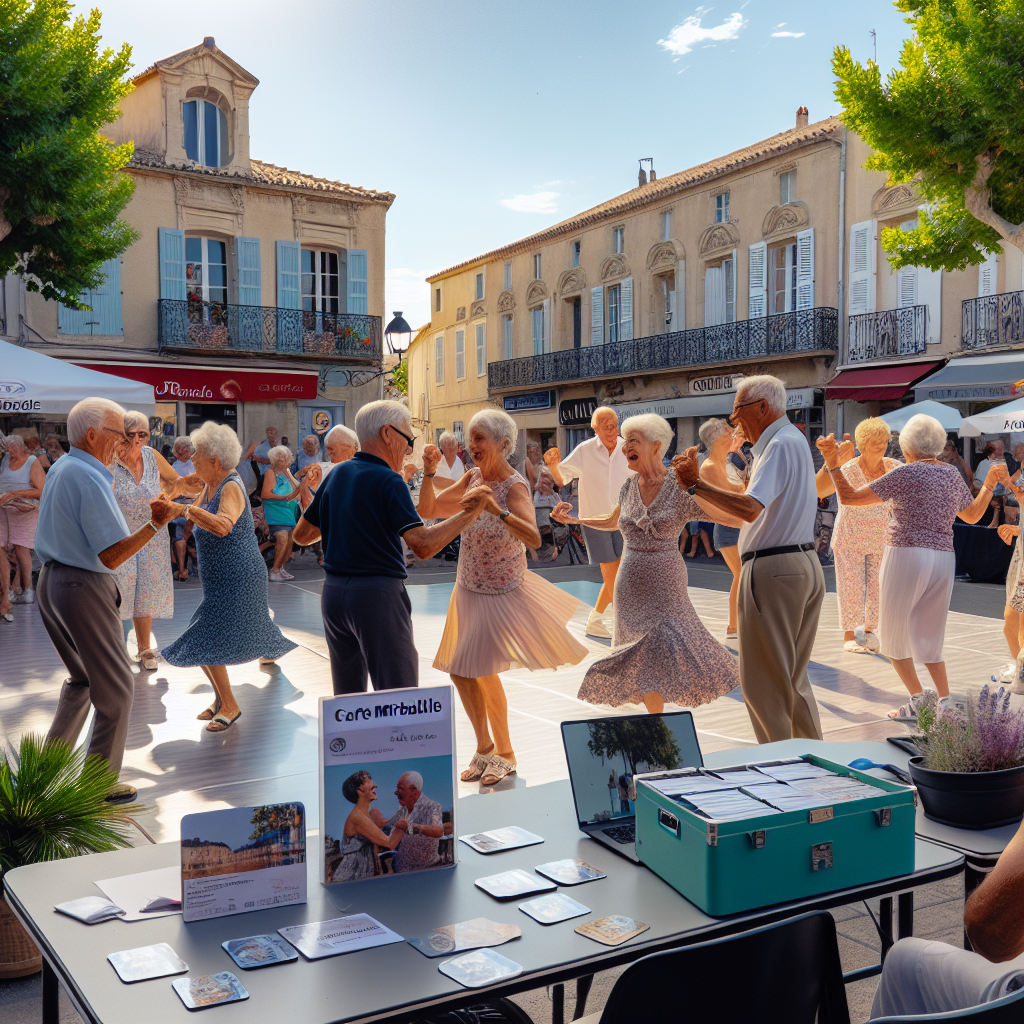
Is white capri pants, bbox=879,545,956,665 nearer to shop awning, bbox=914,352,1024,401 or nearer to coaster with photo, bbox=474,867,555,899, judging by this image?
coaster with photo, bbox=474,867,555,899

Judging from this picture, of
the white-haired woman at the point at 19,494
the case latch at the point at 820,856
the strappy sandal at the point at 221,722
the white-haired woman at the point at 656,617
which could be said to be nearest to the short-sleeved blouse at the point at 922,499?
the white-haired woman at the point at 656,617

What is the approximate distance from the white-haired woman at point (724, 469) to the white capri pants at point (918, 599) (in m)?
1.02

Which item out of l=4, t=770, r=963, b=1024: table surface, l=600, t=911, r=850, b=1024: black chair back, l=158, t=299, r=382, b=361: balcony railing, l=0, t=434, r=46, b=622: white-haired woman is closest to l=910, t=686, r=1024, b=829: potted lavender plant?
l=4, t=770, r=963, b=1024: table surface

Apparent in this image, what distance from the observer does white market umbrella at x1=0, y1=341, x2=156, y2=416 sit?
34.2ft

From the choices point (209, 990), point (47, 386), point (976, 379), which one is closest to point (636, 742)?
point (209, 990)

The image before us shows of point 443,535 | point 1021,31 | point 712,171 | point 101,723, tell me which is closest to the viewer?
point 443,535

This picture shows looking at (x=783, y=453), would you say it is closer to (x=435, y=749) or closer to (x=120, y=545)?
(x=435, y=749)

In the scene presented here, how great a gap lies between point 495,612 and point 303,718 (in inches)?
84.1

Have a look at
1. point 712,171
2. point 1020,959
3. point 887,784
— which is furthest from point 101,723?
point 712,171

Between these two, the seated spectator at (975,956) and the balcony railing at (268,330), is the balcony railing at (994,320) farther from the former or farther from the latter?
the seated spectator at (975,956)

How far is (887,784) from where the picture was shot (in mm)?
2355

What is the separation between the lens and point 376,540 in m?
4.29

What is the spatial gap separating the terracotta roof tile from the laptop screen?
2395 centimetres

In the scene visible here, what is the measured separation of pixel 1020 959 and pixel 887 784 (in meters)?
0.48
